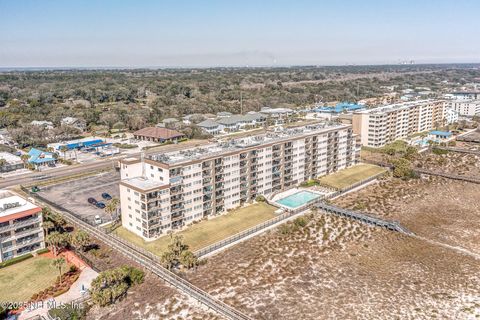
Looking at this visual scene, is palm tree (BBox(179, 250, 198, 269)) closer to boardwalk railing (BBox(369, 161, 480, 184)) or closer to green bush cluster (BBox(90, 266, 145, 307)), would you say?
green bush cluster (BBox(90, 266, 145, 307))

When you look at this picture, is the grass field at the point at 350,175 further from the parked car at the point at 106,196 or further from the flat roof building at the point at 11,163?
the flat roof building at the point at 11,163

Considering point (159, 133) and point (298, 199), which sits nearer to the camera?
point (298, 199)

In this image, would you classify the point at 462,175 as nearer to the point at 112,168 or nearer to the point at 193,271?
the point at 193,271

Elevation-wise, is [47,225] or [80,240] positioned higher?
[47,225]

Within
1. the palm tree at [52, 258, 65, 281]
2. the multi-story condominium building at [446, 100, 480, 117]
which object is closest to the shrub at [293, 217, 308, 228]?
the palm tree at [52, 258, 65, 281]

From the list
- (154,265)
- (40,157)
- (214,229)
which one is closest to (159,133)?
(40,157)

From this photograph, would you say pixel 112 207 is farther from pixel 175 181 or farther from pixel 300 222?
pixel 300 222

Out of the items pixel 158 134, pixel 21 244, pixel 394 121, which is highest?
pixel 394 121
